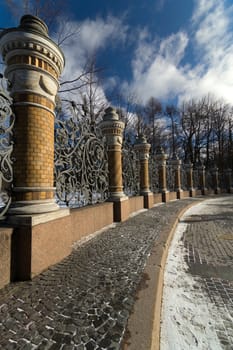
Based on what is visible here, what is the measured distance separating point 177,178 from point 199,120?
1897cm

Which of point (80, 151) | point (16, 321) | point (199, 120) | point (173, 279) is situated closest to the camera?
point (16, 321)

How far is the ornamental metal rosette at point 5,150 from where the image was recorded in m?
2.60

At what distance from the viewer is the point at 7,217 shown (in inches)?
103

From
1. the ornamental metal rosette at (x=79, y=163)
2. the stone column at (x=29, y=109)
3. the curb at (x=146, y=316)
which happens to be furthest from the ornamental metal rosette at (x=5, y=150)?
the curb at (x=146, y=316)

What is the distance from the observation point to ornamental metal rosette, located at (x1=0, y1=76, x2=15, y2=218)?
2598mm

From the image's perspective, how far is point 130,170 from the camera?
8.13 meters

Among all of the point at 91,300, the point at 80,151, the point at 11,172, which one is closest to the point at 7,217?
the point at 11,172

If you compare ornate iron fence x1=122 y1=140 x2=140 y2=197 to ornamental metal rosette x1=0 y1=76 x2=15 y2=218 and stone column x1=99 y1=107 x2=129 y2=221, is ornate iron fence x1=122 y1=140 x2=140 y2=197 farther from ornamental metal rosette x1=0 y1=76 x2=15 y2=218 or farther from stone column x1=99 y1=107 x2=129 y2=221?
ornamental metal rosette x1=0 y1=76 x2=15 y2=218

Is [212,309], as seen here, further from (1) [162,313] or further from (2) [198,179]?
(2) [198,179]

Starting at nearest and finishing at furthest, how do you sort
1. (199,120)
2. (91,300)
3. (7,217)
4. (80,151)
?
(91,300) < (7,217) < (80,151) < (199,120)

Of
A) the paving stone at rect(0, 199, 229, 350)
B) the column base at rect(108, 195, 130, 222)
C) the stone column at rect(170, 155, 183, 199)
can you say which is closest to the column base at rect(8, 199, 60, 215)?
the paving stone at rect(0, 199, 229, 350)

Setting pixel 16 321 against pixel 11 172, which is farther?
pixel 11 172

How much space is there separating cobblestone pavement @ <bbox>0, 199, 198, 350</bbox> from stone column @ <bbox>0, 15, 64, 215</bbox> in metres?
0.99

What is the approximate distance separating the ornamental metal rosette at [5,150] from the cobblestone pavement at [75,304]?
1182mm
